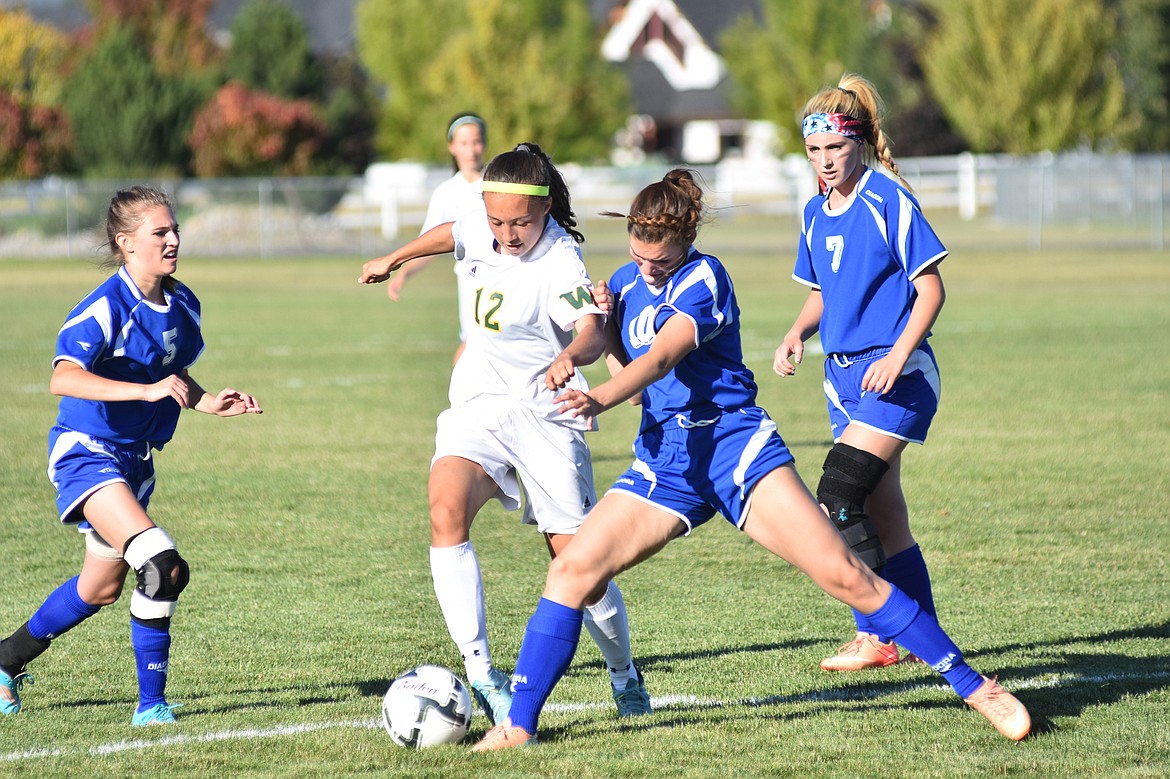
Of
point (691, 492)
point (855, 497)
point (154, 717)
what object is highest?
point (691, 492)

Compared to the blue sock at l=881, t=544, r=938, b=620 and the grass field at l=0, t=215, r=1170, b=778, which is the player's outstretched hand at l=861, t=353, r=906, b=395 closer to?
the blue sock at l=881, t=544, r=938, b=620

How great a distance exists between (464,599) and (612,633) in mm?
495

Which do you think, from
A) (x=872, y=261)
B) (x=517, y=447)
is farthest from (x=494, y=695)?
(x=872, y=261)

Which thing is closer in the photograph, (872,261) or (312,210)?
(872,261)

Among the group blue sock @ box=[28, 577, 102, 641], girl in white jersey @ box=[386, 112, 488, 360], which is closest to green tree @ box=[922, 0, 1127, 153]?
girl in white jersey @ box=[386, 112, 488, 360]

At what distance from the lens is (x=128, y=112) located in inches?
1633

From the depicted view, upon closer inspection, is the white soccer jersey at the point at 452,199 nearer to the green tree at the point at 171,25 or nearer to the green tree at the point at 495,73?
the green tree at the point at 495,73

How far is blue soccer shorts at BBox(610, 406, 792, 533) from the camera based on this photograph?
4.48 meters

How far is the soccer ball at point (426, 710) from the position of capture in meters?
4.64

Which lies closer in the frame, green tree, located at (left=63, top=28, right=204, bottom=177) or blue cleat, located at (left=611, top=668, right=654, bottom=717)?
blue cleat, located at (left=611, top=668, right=654, bottom=717)

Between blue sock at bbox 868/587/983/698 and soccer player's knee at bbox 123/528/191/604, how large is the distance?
2.16 meters

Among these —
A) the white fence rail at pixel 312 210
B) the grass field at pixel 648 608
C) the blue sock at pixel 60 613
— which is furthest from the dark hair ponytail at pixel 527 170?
the white fence rail at pixel 312 210

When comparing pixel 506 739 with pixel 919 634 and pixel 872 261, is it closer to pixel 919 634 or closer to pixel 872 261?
pixel 919 634

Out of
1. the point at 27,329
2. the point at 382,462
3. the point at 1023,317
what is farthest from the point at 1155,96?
the point at 382,462
